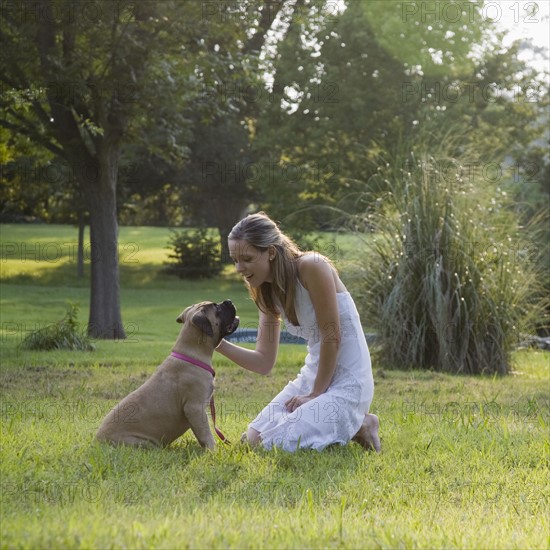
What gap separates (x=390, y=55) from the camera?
29.2 metres

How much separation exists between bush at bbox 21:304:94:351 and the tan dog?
7977 mm

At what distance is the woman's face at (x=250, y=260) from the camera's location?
19.9ft

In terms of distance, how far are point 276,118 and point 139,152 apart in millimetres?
5438

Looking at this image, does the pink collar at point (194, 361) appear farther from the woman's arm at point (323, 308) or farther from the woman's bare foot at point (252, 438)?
the woman's arm at point (323, 308)

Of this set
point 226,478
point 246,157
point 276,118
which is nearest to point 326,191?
point 276,118

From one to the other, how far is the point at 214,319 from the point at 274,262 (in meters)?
0.63

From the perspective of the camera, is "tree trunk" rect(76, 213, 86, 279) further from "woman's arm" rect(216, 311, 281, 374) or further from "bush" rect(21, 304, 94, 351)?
"woman's arm" rect(216, 311, 281, 374)

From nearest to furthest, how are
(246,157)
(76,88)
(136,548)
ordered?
1. (136,548)
2. (76,88)
3. (246,157)

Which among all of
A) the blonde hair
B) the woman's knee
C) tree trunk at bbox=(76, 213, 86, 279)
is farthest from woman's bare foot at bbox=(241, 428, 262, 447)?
tree trunk at bbox=(76, 213, 86, 279)

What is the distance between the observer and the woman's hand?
636cm

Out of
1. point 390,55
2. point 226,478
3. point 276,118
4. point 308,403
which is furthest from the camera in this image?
point 276,118

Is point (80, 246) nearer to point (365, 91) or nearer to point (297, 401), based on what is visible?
point (365, 91)

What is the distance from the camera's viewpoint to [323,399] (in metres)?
6.21

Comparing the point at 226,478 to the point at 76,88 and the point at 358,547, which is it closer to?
the point at 358,547
